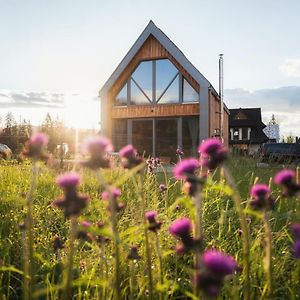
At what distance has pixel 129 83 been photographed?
20234 mm

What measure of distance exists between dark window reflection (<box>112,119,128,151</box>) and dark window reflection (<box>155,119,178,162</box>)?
74.9 inches

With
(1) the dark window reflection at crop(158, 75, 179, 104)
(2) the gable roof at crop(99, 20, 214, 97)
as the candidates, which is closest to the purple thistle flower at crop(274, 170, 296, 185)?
(2) the gable roof at crop(99, 20, 214, 97)

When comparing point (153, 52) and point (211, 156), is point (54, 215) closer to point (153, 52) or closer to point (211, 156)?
point (211, 156)

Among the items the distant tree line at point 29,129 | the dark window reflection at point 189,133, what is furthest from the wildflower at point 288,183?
the distant tree line at point 29,129

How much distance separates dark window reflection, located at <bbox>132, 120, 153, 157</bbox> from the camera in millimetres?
19984

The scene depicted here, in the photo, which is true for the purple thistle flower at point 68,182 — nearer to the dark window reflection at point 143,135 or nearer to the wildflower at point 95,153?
the wildflower at point 95,153

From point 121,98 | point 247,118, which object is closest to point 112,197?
point 121,98

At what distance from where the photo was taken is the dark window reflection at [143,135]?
20.0 meters

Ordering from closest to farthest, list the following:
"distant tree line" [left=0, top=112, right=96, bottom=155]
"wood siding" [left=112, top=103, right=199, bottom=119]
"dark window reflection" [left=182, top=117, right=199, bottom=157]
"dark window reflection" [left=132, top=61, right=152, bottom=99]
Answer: "wood siding" [left=112, top=103, right=199, bottom=119] < "dark window reflection" [left=182, top=117, right=199, bottom=157] < "dark window reflection" [left=132, top=61, right=152, bottom=99] < "distant tree line" [left=0, top=112, right=96, bottom=155]

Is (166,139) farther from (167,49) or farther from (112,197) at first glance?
(112,197)

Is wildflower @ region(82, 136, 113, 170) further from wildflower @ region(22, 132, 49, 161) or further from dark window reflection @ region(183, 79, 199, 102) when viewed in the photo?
dark window reflection @ region(183, 79, 199, 102)

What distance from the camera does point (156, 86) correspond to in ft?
64.4

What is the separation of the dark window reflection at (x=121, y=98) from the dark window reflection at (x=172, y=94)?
2137mm

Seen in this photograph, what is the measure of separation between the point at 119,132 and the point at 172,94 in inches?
141
